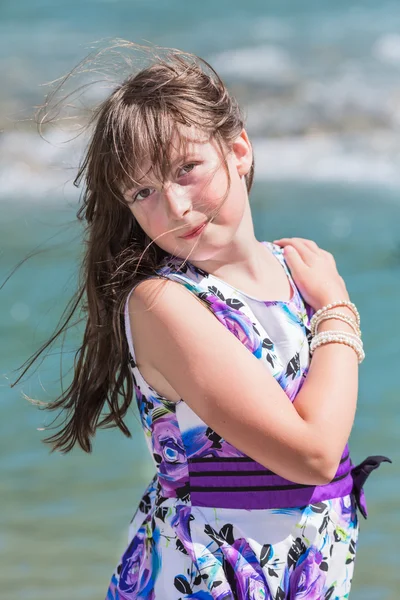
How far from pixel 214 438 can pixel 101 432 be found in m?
2.15

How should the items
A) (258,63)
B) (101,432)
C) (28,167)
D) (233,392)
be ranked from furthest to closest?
(258,63), (28,167), (101,432), (233,392)

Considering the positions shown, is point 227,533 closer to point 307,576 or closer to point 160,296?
point 307,576

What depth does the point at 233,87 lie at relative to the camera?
5137 millimetres

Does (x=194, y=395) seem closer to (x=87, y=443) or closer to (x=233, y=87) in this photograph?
(x=87, y=443)

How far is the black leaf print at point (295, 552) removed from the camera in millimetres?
1442

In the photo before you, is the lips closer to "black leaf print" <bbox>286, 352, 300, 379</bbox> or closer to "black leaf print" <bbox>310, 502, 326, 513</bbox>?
"black leaf print" <bbox>286, 352, 300, 379</bbox>

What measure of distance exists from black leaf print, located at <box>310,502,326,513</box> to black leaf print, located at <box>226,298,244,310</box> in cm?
34

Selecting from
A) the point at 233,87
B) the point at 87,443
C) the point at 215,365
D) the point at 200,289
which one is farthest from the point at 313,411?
the point at 233,87

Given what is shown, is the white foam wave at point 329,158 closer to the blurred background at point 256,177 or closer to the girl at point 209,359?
the blurred background at point 256,177

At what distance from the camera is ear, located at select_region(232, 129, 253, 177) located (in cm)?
154

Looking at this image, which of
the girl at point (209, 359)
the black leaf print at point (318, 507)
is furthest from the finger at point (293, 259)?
the black leaf print at point (318, 507)

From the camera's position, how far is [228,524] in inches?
56.3

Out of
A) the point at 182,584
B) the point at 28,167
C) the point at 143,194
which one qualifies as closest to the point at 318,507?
the point at 182,584

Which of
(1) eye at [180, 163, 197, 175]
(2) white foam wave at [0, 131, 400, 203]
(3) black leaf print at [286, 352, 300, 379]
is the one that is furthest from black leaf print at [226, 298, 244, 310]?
(2) white foam wave at [0, 131, 400, 203]
